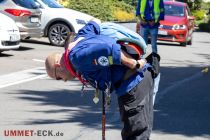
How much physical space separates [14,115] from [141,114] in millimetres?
3978

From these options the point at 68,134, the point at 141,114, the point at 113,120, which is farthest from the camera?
the point at 113,120

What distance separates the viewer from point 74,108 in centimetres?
807

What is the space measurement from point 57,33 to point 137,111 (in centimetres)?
1434

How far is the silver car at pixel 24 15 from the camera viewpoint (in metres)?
16.3

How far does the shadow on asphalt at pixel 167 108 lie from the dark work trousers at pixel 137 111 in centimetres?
303

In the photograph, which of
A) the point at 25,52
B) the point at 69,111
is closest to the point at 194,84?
the point at 69,111

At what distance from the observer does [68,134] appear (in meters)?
6.52

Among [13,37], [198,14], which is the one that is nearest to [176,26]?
[13,37]

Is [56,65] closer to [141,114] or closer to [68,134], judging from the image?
[141,114]

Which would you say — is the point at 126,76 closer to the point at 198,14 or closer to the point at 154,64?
the point at 154,64

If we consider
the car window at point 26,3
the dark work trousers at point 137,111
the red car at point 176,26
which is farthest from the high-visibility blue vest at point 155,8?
the dark work trousers at point 137,111

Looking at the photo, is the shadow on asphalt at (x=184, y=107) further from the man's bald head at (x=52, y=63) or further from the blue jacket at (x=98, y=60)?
the man's bald head at (x=52, y=63)

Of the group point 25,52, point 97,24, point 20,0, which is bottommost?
point 25,52

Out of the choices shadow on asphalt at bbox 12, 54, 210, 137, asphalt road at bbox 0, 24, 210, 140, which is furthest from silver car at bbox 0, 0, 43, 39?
shadow on asphalt at bbox 12, 54, 210, 137
